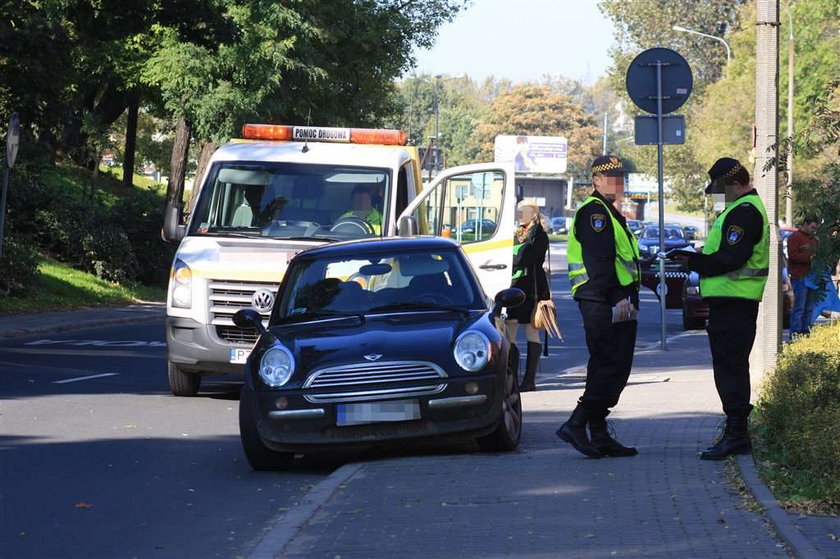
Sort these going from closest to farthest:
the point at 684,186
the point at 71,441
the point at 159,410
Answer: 1. the point at 71,441
2. the point at 159,410
3. the point at 684,186

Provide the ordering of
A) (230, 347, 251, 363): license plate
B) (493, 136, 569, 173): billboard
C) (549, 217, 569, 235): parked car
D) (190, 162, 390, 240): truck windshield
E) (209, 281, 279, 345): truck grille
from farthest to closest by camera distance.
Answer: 1. (493, 136, 569, 173): billboard
2. (549, 217, 569, 235): parked car
3. (190, 162, 390, 240): truck windshield
4. (209, 281, 279, 345): truck grille
5. (230, 347, 251, 363): license plate

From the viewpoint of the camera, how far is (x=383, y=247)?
11.1 m

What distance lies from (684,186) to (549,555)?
257ft

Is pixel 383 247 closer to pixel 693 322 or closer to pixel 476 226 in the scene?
pixel 476 226

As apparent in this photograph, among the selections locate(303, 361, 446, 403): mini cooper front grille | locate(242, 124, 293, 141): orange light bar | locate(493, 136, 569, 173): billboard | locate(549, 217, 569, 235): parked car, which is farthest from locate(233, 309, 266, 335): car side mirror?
locate(493, 136, 569, 173): billboard

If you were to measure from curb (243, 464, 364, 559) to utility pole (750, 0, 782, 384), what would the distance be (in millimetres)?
4773

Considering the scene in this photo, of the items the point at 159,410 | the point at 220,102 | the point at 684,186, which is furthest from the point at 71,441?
the point at 684,186

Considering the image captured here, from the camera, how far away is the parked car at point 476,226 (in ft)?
49.9

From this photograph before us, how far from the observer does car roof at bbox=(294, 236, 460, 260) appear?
1106cm

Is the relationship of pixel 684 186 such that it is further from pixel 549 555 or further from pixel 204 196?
pixel 549 555

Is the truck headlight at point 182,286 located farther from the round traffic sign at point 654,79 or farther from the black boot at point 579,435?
the round traffic sign at point 654,79

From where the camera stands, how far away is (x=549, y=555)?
21.2 ft

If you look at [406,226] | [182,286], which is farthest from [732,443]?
[182,286]

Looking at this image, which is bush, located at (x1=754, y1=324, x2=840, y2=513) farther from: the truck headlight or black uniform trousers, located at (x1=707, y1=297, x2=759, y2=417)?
the truck headlight
